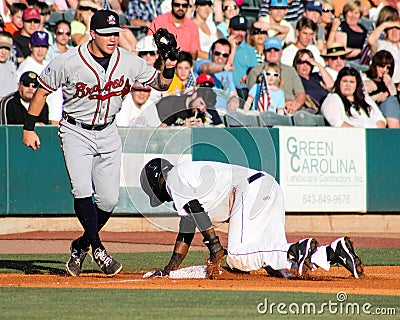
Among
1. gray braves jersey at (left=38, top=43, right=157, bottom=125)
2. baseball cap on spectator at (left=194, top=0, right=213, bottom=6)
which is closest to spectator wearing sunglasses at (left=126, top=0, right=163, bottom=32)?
baseball cap on spectator at (left=194, top=0, right=213, bottom=6)

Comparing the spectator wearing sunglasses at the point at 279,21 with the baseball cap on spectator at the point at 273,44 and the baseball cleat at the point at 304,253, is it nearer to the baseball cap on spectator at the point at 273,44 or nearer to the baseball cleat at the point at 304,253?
the baseball cap on spectator at the point at 273,44

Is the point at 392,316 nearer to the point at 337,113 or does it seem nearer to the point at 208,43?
the point at 337,113

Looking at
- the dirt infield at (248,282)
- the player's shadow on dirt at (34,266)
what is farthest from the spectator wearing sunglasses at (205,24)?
the dirt infield at (248,282)

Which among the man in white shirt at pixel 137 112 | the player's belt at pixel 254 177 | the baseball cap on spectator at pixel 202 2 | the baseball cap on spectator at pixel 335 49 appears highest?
the baseball cap on spectator at pixel 202 2

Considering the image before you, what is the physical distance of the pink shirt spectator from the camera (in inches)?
619

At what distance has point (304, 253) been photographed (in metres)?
8.44

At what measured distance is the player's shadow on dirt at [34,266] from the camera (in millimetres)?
9711

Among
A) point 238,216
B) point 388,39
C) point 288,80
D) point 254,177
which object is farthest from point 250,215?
point 388,39

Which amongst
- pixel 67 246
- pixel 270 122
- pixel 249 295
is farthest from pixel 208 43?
pixel 249 295

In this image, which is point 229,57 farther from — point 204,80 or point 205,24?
point 204,80

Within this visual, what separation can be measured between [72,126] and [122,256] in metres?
2.92

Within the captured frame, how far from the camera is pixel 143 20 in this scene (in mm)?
16688

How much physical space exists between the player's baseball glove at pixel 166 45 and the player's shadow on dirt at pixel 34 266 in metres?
2.40

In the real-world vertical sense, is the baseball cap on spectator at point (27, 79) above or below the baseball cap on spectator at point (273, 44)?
below
